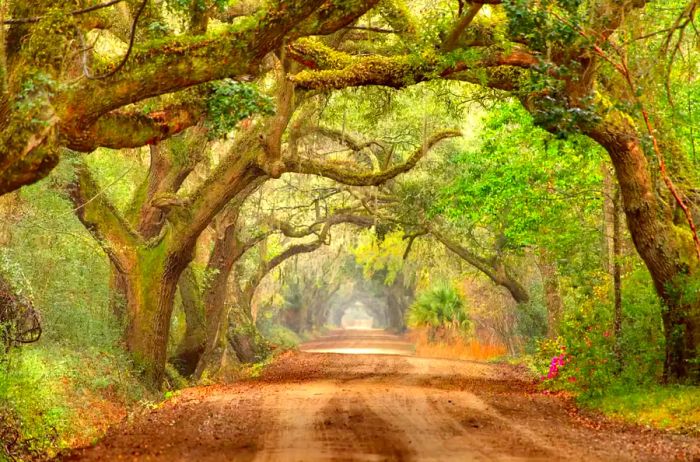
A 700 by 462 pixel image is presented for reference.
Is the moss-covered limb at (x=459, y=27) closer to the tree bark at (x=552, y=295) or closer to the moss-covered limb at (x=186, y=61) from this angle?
the moss-covered limb at (x=186, y=61)

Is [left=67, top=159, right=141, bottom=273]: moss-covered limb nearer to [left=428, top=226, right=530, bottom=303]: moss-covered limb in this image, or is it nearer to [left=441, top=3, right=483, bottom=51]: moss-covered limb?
[left=441, top=3, right=483, bottom=51]: moss-covered limb

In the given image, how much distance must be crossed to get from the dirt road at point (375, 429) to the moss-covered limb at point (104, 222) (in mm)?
3099

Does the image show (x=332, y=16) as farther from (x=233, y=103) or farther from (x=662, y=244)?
(x=662, y=244)

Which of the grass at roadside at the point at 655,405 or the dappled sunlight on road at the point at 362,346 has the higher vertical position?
the grass at roadside at the point at 655,405

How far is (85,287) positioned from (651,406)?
11668mm

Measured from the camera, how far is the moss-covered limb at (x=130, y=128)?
9703 mm

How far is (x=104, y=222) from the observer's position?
59.5 ft

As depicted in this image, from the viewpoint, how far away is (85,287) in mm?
18969

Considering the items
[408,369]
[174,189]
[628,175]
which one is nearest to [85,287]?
[174,189]

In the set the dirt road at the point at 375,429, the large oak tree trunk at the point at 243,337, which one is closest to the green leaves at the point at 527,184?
the dirt road at the point at 375,429

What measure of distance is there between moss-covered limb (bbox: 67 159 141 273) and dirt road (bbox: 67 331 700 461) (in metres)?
3.10

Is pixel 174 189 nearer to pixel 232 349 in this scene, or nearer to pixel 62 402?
pixel 62 402

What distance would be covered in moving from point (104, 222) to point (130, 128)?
306 inches

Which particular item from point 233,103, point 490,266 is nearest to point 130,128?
point 233,103
